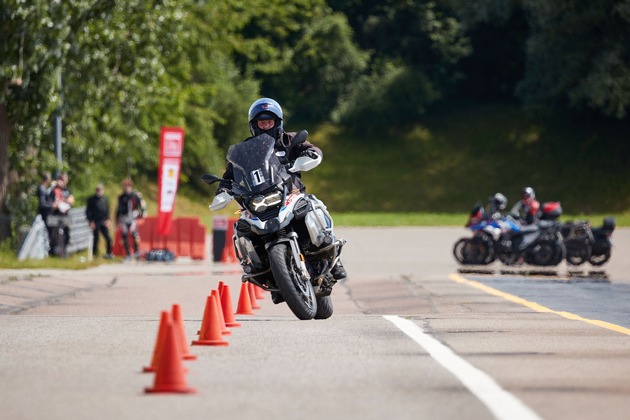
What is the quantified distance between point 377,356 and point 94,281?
13377mm

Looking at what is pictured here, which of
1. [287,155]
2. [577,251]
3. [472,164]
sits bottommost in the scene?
[577,251]

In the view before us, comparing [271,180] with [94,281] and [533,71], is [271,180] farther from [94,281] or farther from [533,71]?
Answer: [533,71]

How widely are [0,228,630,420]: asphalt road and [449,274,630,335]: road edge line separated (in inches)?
1.3

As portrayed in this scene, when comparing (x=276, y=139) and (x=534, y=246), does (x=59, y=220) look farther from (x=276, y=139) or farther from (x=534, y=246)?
(x=276, y=139)

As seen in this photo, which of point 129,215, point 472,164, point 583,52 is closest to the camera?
point 129,215

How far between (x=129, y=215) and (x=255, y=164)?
17.7m

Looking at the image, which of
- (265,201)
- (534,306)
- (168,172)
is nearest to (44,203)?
(168,172)

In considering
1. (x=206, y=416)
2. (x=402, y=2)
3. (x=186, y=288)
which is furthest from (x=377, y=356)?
(x=402, y=2)

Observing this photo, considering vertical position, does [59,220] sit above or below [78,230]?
above

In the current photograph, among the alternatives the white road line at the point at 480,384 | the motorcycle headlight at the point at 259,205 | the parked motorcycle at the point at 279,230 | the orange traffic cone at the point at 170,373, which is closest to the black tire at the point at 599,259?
the parked motorcycle at the point at 279,230

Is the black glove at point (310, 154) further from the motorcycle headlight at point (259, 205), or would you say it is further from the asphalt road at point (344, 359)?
the asphalt road at point (344, 359)

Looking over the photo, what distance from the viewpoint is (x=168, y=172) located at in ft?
99.8

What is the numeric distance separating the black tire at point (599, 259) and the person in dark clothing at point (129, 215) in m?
9.42

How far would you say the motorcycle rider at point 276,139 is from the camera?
43.6ft
